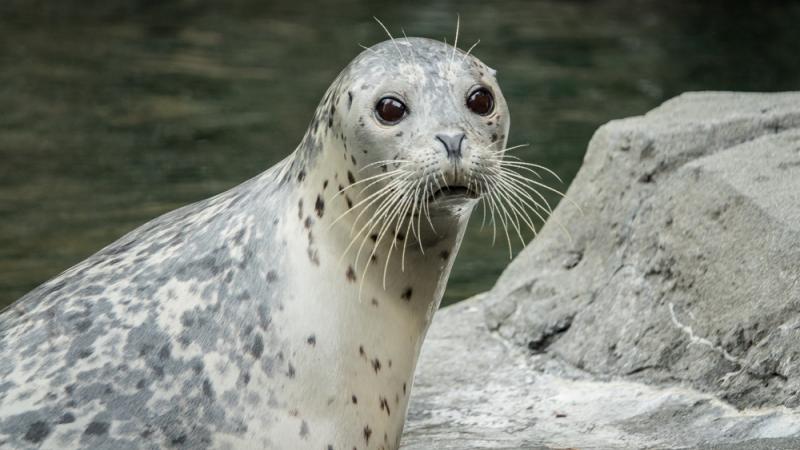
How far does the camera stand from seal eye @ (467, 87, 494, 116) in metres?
3.94

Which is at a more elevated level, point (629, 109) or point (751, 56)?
point (751, 56)

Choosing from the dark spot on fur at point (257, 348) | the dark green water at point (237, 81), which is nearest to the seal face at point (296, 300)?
the dark spot on fur at point (257, 348)

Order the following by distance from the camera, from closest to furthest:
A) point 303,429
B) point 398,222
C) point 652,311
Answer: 1. point 303,429
2. point 398,222
3. point 652,311

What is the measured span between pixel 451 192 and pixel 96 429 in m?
1.12

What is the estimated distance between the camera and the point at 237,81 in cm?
1226

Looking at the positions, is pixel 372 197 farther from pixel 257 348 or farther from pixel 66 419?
pixel 66 419

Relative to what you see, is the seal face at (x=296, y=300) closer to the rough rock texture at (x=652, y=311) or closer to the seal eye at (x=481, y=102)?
the seal eye at (x=481, y=102)

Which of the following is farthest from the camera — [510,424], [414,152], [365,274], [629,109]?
[629,109]

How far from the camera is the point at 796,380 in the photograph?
14.7 ft

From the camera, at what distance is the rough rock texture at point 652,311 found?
465 cm

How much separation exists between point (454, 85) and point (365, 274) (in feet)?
1.92

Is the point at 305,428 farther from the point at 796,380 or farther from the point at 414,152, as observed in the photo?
the point at 796,380

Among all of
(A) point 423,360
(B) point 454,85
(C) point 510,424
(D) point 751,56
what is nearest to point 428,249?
(B) point 454,85

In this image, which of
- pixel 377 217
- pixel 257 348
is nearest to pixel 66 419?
pixel 257 348
